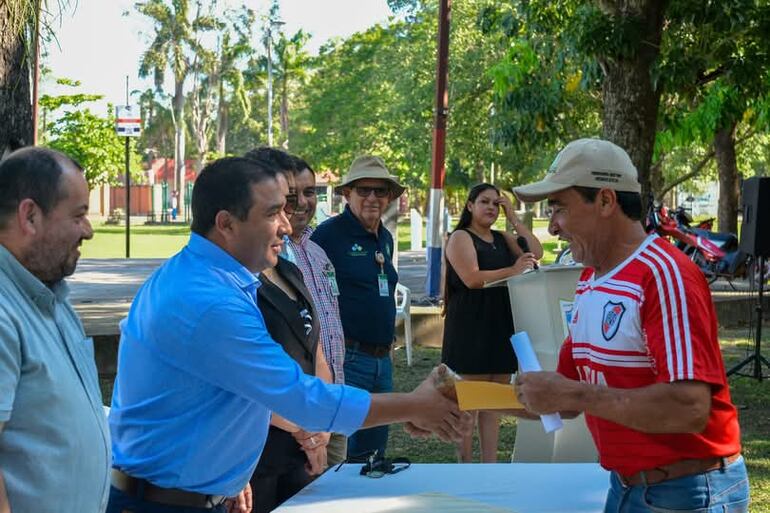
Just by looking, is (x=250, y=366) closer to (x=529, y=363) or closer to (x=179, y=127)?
(x=529, y=363)

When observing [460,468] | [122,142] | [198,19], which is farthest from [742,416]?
[198,19]

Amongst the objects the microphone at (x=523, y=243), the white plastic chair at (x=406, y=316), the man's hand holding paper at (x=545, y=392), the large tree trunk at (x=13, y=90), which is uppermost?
the large tree trunk at (x=13, y=90)

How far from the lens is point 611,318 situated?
278 cm

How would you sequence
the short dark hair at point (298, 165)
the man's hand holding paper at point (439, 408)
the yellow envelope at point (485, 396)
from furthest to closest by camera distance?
1. the short dark hair at point (298, 165)
2. the man's hand holding paper at point (439, 408)
3. the yellow envelope at point (485, 396)

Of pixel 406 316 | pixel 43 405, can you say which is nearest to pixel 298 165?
pixel 43 405

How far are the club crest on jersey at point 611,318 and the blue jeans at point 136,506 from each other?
1190 mm

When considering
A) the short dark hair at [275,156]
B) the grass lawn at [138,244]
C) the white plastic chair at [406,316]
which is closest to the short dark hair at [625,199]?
the short dark hair at [275,156]

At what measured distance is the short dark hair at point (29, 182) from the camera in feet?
7.66

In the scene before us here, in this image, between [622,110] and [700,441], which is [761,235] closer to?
[622,110]

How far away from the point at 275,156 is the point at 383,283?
6.21 ft

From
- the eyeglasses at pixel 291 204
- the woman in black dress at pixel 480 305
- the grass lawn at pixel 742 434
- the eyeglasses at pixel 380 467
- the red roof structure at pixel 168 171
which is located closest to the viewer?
the eyeglasses at pixel 380 467

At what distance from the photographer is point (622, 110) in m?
12.2

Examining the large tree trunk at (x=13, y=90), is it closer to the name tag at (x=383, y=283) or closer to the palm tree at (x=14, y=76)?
the palm tree at (x=14, y=76)

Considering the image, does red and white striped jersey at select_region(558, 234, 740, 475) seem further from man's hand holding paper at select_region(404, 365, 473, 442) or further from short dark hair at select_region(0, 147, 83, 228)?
short dark hair at select_region(0, 147, 83, 228)
